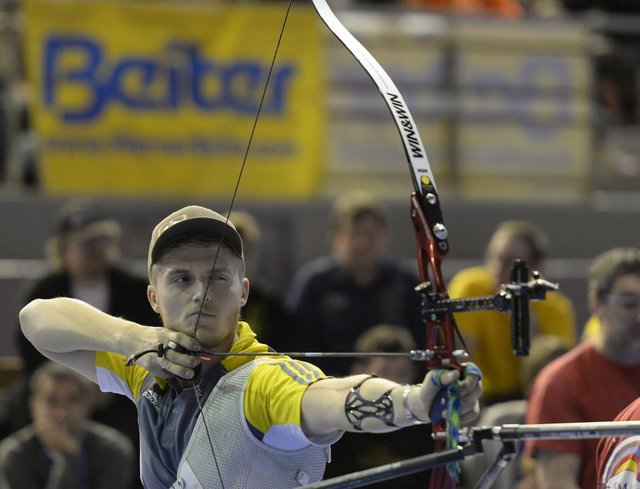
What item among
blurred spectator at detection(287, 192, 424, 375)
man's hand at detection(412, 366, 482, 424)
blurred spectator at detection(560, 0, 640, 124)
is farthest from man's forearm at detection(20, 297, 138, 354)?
blurred spectator at detection(560, 0, 640, 124)

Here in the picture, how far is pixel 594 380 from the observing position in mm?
4809

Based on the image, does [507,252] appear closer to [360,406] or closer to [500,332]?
[500,332]

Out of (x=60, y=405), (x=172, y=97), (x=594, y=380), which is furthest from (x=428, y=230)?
(x=172, y=97)

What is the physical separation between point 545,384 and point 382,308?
5.67ft

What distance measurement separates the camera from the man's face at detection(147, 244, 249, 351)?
3.03 meters

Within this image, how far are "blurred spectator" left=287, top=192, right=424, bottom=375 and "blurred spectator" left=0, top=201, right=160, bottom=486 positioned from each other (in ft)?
2.61

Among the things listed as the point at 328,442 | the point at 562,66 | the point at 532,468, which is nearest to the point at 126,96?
the point at 562,66

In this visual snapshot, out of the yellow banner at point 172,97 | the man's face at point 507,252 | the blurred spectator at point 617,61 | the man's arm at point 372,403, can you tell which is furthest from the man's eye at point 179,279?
A: the blurred spectator at point 617,61

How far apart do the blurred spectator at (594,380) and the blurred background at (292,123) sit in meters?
2.62

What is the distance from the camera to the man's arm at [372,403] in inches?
99.8

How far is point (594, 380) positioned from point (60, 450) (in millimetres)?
2275

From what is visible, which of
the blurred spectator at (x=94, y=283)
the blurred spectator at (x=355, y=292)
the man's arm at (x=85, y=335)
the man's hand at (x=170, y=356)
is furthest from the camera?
the blurred spectator at (x=355, y=292)

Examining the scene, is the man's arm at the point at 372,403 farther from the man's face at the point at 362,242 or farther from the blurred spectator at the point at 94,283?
the man's face at the point at 362,242

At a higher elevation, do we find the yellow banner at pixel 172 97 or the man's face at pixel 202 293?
the yellow banner at pixel 172 97
